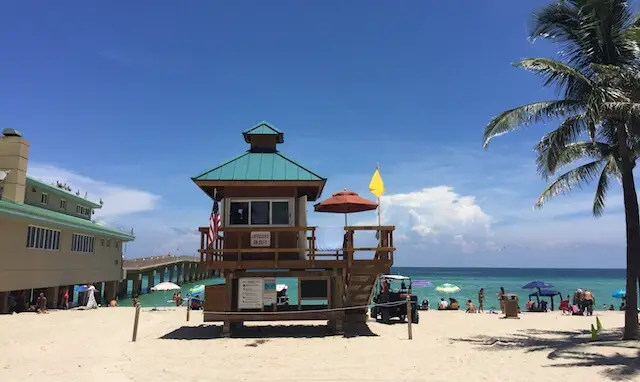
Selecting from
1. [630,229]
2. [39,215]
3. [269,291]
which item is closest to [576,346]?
[630,229]

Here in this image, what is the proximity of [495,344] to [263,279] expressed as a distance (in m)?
7.91

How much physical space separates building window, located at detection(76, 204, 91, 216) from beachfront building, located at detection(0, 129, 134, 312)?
0.62 ft

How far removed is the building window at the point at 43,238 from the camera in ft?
86.0

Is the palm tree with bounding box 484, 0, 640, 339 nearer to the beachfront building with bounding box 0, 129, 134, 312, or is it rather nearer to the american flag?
the american flag

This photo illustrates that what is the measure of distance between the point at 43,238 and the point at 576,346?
27125 mm

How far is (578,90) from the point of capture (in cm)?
1463

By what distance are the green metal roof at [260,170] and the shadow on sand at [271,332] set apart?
5.56m

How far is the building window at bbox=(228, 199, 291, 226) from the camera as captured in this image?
17.3m

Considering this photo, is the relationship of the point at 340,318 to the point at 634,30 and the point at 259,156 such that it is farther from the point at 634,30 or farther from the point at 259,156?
the point at 634,30

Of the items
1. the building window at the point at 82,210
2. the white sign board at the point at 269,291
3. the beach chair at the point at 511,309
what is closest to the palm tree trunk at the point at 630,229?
the beach chair at the point at 511,309

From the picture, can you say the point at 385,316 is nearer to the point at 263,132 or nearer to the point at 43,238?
the point at 263,132

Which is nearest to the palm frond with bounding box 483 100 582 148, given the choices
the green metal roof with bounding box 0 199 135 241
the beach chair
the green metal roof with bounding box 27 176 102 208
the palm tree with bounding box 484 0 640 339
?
the palm tree with bounding box 484 0 640 339

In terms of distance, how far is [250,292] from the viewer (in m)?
16.9

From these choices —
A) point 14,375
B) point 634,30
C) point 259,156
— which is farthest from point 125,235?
point 634,30
